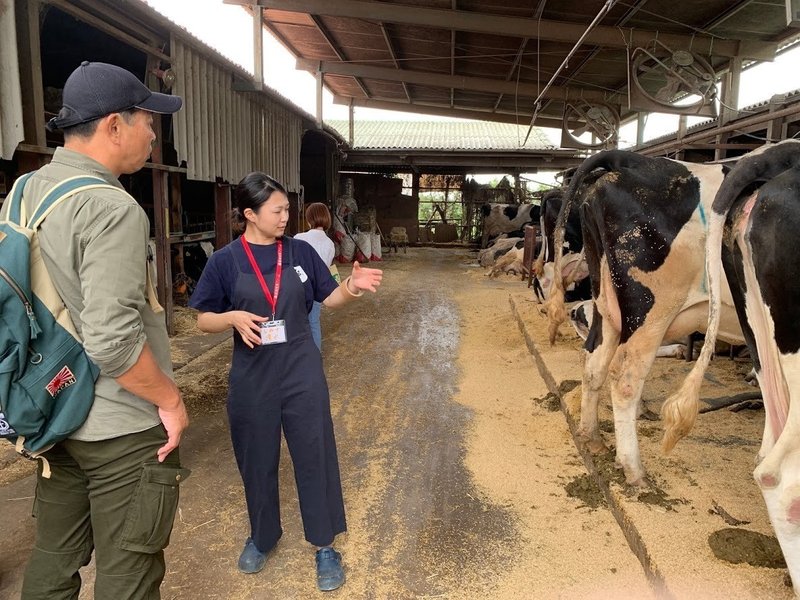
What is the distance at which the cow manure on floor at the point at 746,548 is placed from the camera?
2.40m

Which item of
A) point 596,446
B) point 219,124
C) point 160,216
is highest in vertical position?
point 219,124

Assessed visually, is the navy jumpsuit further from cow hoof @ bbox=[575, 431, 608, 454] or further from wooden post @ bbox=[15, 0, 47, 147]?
wooden post @ bbox=[15, 0, 47, 147]

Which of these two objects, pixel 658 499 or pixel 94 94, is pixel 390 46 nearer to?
pixel 658 499

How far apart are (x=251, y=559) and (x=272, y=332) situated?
43.9 inches

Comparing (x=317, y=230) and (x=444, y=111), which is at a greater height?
(x=444, y=111)

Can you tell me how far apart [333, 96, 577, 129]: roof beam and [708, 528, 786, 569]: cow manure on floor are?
13653 mm

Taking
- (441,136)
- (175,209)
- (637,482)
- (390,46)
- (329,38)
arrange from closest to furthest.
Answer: (637,482), (175,209), (390,46), (329,38), (441,136)

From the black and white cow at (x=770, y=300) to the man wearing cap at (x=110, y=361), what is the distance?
2.03 meters

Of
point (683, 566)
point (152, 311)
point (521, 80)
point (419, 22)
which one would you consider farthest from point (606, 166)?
point (521, 80)

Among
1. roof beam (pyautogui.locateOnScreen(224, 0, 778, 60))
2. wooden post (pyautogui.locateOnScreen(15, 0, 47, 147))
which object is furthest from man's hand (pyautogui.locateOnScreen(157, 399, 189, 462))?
roof beam (pyautogui.locateOnScreen(224, 0, 778, 60))

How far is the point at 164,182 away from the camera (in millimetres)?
6727

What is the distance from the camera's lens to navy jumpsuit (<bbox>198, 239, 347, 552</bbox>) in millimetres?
2438

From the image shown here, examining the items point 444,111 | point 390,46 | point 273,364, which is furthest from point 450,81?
point 273,364

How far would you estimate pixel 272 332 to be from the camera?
2.37 m
